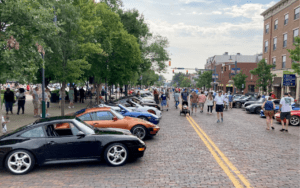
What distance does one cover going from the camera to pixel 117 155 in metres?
6.65

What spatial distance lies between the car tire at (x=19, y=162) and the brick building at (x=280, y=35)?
32.3 meters

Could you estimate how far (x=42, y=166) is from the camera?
22.1ft

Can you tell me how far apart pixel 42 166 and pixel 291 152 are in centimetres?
725

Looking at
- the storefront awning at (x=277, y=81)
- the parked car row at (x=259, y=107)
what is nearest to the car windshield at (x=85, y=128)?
the parked car row at (x=259, y=107)

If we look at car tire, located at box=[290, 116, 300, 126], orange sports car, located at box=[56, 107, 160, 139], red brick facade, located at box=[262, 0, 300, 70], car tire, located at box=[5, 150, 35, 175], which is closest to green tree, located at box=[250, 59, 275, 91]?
red brick facade, located at box=[262, 0, 300, 70]

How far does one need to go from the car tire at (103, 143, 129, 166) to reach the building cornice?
35.9m

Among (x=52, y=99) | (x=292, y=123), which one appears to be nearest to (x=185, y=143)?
(x=292, y=123)

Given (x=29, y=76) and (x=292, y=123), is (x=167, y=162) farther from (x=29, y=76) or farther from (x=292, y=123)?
(x=292, y=123)

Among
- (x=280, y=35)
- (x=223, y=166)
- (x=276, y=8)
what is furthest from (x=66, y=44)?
(x=276, y=8)

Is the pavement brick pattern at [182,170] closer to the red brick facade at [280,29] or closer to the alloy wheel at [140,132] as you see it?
the alloy wheel at [140,132]

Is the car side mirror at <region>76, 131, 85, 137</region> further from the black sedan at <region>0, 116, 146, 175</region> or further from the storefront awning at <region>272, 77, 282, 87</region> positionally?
the storefront awning at <region>272, 77, 282, 87</region>

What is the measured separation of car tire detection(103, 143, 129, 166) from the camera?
659cm

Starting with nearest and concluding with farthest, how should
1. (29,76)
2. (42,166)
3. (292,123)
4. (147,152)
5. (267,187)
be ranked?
(267,187) → (42,166) → (147,152) → (29,76) → (292,123)

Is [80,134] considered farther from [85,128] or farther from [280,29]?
[280,29]
